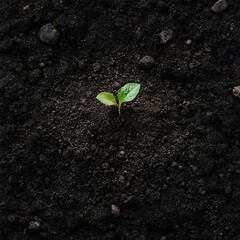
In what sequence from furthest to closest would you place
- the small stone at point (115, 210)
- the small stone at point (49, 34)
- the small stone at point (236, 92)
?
1. the small stone at point (49, 34)
2. the small stone at point (236, 92)
3. the small stone at point (115, 210)

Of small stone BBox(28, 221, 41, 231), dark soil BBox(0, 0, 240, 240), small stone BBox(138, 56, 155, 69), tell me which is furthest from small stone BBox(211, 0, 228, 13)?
small stone BBox(28, 221, 41, 231)

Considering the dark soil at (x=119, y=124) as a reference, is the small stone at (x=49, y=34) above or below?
above

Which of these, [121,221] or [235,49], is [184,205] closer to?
[121,221]

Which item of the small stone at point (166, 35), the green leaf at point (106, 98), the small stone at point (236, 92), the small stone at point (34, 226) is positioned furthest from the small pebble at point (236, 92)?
the small stone at point (34, 226)

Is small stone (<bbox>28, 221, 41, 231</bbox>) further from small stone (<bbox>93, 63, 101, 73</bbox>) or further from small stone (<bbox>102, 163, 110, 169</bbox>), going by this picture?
small stone (<bbox>93, 63, 101, 73</bbox>)

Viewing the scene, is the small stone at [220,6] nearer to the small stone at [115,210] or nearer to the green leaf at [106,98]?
the green leaf at [106,98]

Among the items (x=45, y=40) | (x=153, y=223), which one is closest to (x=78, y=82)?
(x=45, y=40)
